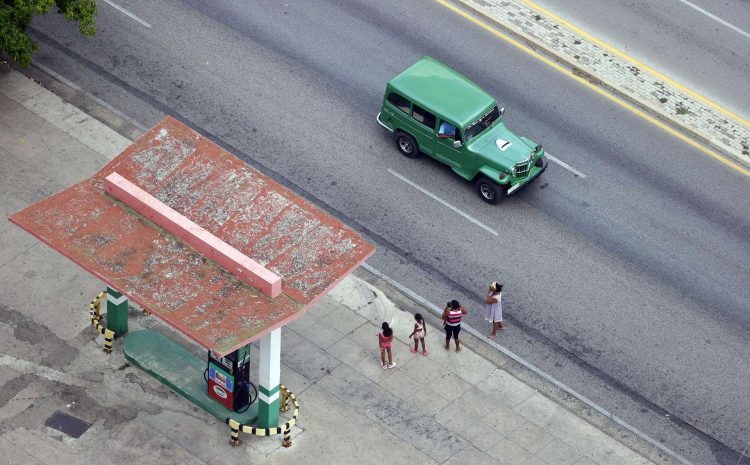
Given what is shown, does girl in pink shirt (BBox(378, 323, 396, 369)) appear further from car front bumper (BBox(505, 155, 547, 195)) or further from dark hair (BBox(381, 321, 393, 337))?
car front bumper (BBox(505, 155, 547, 195))

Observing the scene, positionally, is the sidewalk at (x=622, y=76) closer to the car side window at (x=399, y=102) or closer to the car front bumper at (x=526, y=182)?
the car front bumper at (x=526, y=182)

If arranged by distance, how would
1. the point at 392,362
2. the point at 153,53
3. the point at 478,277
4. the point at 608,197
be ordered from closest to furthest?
the point at 392,362 → the point at 478,277 → the point at 608,197 → the point at 153,53

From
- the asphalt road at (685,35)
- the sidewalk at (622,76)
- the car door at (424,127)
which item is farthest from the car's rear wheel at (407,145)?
the asphalt road at (685,35)

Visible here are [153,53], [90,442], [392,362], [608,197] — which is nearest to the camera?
[90,442]

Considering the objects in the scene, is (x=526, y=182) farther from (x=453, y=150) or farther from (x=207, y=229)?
(x=207, y=229)

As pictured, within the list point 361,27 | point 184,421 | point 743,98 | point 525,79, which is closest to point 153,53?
point 361,27

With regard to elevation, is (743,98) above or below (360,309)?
above

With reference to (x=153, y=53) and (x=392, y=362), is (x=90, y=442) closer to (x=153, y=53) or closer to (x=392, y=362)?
(x=392, y=362)

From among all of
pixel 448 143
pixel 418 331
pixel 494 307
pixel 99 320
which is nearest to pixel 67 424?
pixel 99 320
